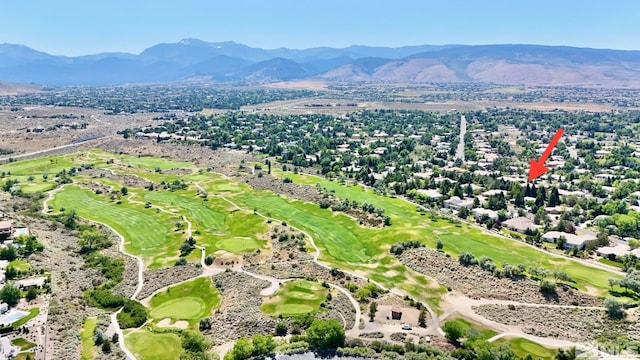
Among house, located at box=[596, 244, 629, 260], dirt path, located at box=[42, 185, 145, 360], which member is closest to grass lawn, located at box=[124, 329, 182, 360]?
dirt path, located at box=[42, 185, 145, 360]

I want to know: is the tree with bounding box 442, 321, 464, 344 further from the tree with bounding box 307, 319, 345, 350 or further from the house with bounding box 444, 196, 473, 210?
the house with bounding box 444, 196, 473, 210

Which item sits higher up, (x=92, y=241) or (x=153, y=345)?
(x=92, y=241)

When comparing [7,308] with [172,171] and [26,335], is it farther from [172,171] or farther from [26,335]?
[172,171]

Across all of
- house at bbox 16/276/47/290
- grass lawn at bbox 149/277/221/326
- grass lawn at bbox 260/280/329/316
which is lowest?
grass lawn at bbox 149/277/221/326

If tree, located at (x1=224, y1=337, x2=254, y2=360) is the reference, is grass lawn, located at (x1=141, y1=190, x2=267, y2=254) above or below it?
below

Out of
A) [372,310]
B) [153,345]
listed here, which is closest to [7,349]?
[153,345]

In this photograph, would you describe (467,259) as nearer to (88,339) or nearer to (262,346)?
(262,346)
